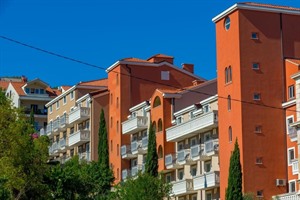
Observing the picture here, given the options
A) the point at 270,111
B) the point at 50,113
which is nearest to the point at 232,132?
the point at 270,111

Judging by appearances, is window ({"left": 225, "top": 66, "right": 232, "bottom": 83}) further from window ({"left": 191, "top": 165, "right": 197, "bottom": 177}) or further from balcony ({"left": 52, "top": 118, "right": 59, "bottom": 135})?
balcony ({"left": 52, "top": 118, "right": 59, "bottom": 135})

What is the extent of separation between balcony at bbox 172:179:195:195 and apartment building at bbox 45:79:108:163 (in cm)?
2230

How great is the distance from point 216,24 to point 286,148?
13.2 meters

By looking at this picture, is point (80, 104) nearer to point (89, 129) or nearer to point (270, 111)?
point (89, 129)

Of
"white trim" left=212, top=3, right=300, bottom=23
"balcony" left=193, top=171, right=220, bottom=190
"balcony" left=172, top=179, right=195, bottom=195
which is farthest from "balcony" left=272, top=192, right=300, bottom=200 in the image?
"white trim" left=212, top=3, right=300, bottom=23

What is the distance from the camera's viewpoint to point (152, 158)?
8631cm

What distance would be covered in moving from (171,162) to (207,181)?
8839 millimetres

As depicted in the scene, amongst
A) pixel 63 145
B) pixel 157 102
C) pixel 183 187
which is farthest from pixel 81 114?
pixel 183 187

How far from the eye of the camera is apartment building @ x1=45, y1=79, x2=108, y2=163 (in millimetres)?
108312

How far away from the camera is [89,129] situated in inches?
4333

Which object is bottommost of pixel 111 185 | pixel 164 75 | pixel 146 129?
pixel 111 185

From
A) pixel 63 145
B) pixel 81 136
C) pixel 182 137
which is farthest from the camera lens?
pixel 63 145

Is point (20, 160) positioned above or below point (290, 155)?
below

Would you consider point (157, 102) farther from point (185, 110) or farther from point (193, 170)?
point (193, 170)
